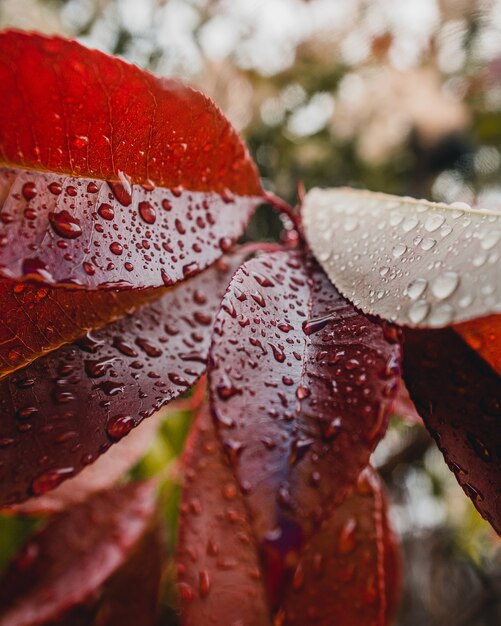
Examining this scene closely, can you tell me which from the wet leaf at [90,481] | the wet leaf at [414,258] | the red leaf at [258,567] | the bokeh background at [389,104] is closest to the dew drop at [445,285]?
the wet leaf at [414,258]

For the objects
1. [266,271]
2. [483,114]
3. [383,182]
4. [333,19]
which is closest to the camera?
[266,271]

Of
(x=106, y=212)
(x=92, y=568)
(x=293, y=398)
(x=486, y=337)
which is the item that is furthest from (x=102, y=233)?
(x=92, y=568)

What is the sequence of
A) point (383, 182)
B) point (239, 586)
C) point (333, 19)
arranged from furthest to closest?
point (383, 182)
point (333, 19)
point (239, 586)

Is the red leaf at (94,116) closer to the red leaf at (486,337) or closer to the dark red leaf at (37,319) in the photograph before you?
the dark red leaf at (37,319)

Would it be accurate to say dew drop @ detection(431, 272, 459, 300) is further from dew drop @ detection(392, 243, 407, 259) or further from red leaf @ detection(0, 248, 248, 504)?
red leaf @ detection(0, 248, 248, 504)

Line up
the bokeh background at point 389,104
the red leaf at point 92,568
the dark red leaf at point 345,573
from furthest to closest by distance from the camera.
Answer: the bokeh background at point 389,104
the red leaf at point 92,568
the dark red leaf at point 345,573

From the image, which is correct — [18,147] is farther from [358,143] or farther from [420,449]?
[358,143]

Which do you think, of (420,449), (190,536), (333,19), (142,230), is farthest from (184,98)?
(333,19)
